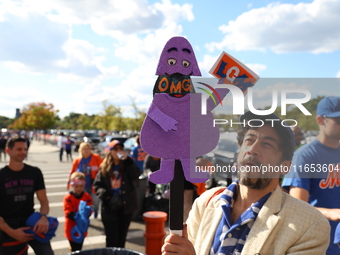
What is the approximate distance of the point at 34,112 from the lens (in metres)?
54.8

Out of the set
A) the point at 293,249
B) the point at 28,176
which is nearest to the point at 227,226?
the point at 293,249

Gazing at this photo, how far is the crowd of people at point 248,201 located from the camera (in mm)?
1499

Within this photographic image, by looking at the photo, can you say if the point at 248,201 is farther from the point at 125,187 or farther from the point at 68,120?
the point at 68,120

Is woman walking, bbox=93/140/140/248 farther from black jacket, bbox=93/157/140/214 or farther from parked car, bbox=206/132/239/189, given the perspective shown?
parked car, bbox=206/132/239/189

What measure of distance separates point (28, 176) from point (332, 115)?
11.4 ft

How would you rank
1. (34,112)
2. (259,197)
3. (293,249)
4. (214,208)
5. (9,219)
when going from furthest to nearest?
(34,112) → (9,219) → (214,208) → (259,197) → (293,249)

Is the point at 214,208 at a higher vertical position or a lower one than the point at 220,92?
lower

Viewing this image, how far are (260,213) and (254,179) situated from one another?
0.60 ft

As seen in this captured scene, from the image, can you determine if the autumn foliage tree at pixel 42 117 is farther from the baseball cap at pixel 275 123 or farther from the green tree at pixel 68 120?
the baseball cap at pixel 275 123

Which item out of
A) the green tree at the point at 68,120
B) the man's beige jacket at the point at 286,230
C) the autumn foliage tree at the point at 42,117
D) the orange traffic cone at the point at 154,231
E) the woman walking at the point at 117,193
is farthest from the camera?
the green tree at the point at 68,120

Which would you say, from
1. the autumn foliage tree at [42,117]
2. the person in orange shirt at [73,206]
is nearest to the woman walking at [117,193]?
the person in orange shirt at [73,206]

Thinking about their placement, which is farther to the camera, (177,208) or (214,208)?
(214,208)

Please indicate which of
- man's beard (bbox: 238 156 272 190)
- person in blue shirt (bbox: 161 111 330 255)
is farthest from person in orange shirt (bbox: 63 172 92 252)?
man's beard (bbox: 238 156 272 190)

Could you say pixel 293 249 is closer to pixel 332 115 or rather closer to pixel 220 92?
pixel 220 92
